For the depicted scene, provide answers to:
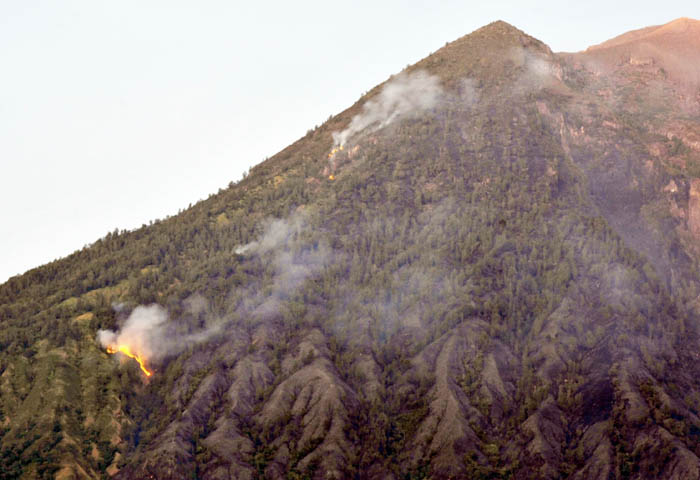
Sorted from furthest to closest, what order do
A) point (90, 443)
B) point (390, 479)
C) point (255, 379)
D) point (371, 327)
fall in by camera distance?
point (371, 327) → point (255, 379) → point (90, 443) → point (390, 479)

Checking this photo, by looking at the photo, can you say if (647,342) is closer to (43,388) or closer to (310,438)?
(310,438)

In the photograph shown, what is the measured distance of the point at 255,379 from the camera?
18400 cm

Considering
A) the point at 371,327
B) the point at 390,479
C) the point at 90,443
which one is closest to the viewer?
the point at 390,479

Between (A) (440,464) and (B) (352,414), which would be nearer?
(A) (440,464)

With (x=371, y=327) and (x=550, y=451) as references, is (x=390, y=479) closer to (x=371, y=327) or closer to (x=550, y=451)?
(x=550, y=451)

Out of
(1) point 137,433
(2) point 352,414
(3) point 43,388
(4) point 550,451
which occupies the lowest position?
(4) point 550,451

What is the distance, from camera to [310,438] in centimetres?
16525

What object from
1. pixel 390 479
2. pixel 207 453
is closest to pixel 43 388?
pixel 207 453

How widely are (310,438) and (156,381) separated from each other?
41.3m

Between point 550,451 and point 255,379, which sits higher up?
point 255,379

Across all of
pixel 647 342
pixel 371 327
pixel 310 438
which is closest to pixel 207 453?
pixel 310 438

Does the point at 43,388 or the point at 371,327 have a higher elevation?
the point at 43,388

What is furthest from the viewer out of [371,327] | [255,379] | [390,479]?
[371,327]

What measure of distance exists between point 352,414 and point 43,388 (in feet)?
201
